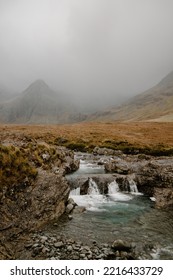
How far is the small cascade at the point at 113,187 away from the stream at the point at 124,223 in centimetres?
125

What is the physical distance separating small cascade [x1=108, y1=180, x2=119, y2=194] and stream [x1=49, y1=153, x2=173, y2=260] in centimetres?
125

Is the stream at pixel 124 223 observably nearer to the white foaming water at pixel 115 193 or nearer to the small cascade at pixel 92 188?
the white foaming water at pixel 115 193

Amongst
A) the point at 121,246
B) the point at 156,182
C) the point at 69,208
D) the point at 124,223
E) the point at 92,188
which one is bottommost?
the point at 124,223

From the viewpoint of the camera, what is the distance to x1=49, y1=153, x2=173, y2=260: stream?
19.0m

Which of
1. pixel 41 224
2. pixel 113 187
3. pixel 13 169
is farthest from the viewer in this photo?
pixel 113 187

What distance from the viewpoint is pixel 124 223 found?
2311 cm

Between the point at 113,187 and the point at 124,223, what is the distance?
11.6m

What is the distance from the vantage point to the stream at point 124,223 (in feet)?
62.5

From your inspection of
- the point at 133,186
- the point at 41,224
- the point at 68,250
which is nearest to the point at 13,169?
the point at 41,224

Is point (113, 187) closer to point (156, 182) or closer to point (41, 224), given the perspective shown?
point (156, 182)

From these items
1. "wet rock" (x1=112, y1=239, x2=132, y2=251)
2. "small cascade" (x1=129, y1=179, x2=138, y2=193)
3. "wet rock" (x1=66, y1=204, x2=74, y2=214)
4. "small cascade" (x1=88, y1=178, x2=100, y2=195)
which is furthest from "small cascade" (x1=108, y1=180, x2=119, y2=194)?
"wet rock" (x1=112, y1=239, x2=132, y2=251)

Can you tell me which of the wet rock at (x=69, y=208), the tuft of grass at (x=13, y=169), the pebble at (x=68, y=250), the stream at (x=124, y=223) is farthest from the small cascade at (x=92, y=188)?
the pebble at (x=68, y=250)
